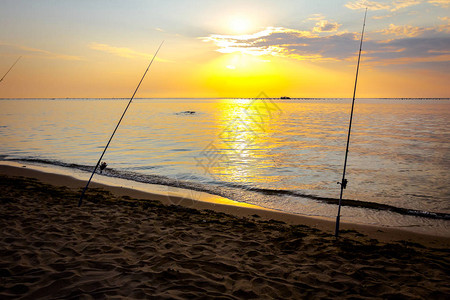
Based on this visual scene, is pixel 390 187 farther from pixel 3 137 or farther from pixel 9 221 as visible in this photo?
pixel 3 137

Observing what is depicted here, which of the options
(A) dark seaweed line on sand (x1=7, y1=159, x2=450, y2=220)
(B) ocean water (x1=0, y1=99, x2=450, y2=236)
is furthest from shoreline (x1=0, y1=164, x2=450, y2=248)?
(A) dark seaweed line on sand (x1=7, y1=159, x2=450, y2=220)

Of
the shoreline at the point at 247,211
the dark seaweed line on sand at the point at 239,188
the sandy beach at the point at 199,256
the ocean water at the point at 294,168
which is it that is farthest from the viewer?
the ocean water at the point at 294,168

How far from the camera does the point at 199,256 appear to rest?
164 inches

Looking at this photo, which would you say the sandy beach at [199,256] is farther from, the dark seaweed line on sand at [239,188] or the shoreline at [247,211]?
the dark seaweed line on sand at [239,188]

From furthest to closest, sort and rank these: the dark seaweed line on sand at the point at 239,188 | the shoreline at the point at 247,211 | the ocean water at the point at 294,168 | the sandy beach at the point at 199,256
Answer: the ocean water at the point at 294,168 < the dark seaweed line on sand at the point at 239,188 < the shoreline at the point at 247,211 < the sandy beach at the point at 199,256

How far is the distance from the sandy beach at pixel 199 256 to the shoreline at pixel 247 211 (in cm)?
6

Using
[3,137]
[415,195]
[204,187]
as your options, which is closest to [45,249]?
[204,187]

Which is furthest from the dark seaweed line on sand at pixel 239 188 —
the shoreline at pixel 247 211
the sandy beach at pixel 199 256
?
the sandy beach at pixel 199 256

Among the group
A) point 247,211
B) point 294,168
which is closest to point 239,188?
point 247,211

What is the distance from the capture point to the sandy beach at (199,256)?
3330 mm

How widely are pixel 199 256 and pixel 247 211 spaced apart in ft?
10.4

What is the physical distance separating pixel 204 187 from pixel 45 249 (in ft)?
19.8

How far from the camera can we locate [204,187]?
985 centimetres

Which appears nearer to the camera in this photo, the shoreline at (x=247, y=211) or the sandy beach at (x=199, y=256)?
the sandy beach at (x=199, y=256)
